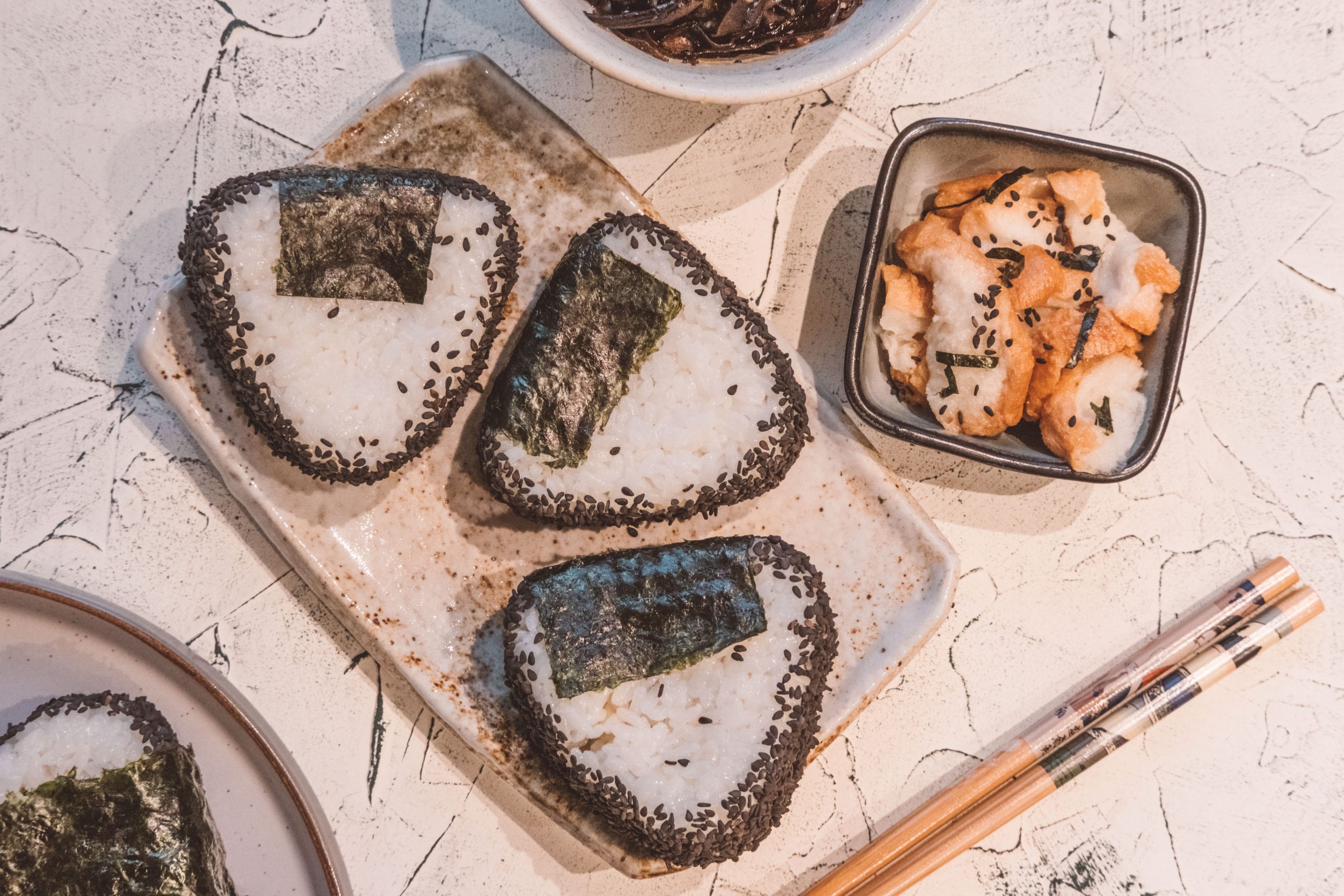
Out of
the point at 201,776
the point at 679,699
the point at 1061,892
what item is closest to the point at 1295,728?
the point at 1061,892

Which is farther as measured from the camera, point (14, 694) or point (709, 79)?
point (14, 694)

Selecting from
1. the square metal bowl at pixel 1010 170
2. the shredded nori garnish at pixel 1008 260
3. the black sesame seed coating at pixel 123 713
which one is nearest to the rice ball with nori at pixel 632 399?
the square metal bowl at pixel 1010 170

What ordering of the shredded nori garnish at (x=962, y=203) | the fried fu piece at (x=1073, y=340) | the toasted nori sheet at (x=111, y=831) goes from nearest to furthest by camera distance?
the toasted nori sheet at (x=111, y=831) < the fried fu piece at (x=1073, y=340) < the shredded nori garnish at (x=962, y=203)

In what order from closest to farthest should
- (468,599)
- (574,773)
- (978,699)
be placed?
(574,773) < (468,599) < (978,699)

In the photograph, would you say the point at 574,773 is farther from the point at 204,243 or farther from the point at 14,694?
the point at 204,243

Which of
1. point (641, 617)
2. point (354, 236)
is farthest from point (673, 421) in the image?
point (354, 236)

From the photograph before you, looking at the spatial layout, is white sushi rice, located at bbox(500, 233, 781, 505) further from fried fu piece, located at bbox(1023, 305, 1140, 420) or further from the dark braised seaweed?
fried fu piece, located at bbox(1023, 305, 1140, 420)

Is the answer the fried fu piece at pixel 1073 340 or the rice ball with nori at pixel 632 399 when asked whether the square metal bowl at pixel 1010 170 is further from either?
the rice ball with nori at pixel 632 399
